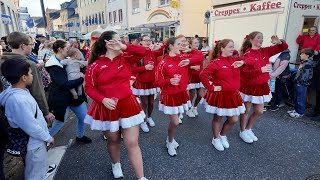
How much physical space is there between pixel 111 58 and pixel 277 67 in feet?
15.1

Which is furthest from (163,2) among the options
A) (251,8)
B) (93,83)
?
(93,83)

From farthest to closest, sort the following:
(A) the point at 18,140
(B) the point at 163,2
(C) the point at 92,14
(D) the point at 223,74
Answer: (C) the point at 92,14 < (B) the point at 163,2 < (D) the point at 223,74 < (A) the point at 18,140

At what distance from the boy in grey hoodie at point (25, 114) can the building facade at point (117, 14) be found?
84.3 feet

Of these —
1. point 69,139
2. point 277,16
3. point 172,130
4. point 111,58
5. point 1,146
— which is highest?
point 277,16

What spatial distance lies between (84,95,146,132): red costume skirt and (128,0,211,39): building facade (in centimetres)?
1662

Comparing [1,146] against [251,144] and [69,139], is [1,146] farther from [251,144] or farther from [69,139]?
[251,144]

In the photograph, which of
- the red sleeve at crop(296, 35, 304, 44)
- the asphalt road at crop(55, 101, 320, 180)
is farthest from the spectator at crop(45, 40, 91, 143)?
the red sleeve at crop(296, 35, 304, 44)

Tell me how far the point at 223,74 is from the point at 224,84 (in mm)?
166

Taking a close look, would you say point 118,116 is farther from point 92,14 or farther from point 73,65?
point 92,14

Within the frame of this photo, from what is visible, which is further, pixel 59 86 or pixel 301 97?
pixel 301 97

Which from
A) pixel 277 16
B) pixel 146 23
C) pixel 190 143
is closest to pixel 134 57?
pixel 190 143

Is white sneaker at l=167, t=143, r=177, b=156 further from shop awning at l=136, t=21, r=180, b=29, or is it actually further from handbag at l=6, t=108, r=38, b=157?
shop awning at l=136, t=21, r=180, b=29

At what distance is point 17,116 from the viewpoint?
2262 millimetres

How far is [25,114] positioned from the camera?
7.39ft
